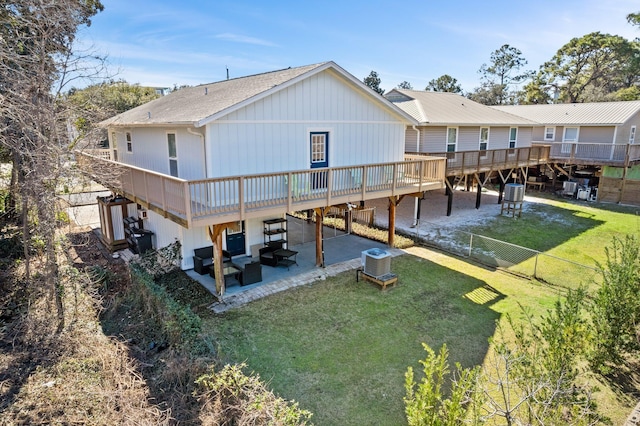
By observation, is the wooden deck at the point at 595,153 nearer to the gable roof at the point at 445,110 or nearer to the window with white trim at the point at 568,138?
the window with white trim at the point at 568,138

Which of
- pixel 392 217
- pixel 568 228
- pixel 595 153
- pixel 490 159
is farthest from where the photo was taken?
pixel 595 153

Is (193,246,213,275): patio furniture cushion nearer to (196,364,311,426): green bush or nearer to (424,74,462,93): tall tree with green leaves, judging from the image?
(196,364,311,426): green bush

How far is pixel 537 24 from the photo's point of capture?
21062 millimetres

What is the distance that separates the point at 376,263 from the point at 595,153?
2040 cm

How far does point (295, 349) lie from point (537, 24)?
2242cm

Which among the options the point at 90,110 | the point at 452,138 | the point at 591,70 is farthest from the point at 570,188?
the point at 591,70

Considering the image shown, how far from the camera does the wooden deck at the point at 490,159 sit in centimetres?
1905

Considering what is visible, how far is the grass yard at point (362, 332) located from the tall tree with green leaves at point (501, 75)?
182 feet

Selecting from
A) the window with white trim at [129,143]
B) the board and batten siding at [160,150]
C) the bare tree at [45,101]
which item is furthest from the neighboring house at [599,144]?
the bare tree at [45,101]

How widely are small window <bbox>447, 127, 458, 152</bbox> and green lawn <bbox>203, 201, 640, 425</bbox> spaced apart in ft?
28.3

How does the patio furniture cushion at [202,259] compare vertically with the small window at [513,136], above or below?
below

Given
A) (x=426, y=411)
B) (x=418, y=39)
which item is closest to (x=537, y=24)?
(x=418, y=39)

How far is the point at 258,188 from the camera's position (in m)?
11.6

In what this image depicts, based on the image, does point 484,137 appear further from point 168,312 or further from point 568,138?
point 168,312
